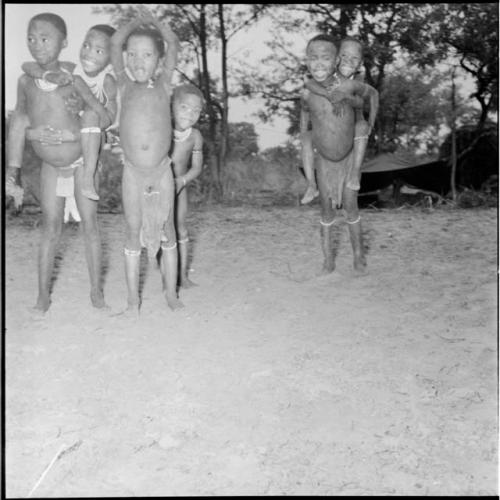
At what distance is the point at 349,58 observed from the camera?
4.14 metres

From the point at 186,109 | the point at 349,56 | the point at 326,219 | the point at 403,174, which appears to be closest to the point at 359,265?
the point at 326,219

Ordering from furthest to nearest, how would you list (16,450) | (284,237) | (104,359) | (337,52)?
(284,237)
(337,52)
(104,359)
(16,450)

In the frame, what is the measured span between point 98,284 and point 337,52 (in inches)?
89.0

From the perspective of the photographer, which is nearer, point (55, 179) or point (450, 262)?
point (55, 179)

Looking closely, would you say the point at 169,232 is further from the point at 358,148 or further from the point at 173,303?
the point at 358,148

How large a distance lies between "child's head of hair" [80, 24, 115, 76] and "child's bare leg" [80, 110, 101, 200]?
10.8 inches

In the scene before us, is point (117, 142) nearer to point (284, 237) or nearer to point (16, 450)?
point (16, 450)

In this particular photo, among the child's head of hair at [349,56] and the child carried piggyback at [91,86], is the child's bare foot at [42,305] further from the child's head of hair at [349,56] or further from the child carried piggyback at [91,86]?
the child's head of hair at [349,56]

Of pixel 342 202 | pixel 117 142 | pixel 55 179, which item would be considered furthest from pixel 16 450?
pixel 342 202

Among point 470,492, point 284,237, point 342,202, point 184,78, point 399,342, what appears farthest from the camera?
point 184,78

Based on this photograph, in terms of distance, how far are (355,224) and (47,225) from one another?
2263 mm

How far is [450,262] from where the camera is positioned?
16.1 ft

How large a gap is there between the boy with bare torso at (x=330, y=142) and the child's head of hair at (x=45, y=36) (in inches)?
65.7

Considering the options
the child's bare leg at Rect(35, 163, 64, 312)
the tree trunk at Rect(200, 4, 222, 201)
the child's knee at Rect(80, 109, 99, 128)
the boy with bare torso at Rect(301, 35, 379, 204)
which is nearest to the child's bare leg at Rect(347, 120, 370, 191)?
the boy with bare torso at Rect(301, 35, 379, 204)
